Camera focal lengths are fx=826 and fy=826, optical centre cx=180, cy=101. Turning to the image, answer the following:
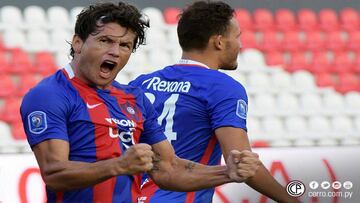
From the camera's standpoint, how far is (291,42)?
9812mm

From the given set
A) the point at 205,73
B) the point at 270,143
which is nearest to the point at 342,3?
the point at 270,143

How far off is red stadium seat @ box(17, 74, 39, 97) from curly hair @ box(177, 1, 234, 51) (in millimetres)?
4888

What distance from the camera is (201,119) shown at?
11.8 feet

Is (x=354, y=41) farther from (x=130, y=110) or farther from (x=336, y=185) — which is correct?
(x=130, y=110)

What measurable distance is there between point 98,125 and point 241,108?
1.00 metres

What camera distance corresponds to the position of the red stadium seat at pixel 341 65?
978 centimetres

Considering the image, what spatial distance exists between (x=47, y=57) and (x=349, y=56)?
3599 mm

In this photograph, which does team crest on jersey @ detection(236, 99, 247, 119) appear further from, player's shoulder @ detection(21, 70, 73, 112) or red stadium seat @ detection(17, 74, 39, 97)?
red stadium seat @ detection(17, 74, 39, 97)

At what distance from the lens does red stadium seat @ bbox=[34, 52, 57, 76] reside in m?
8.84

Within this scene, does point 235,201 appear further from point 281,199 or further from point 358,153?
point 281,199

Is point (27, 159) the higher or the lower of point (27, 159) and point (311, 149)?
the lower

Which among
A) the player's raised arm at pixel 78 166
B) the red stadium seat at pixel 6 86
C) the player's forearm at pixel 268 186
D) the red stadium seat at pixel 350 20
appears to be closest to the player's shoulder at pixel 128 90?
the player's raised arm at pixel 78 166

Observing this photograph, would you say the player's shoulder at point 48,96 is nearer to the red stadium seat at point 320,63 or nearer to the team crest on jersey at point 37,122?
the team crest on jersey at point 37,122

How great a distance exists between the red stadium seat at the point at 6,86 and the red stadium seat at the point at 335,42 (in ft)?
12.4
